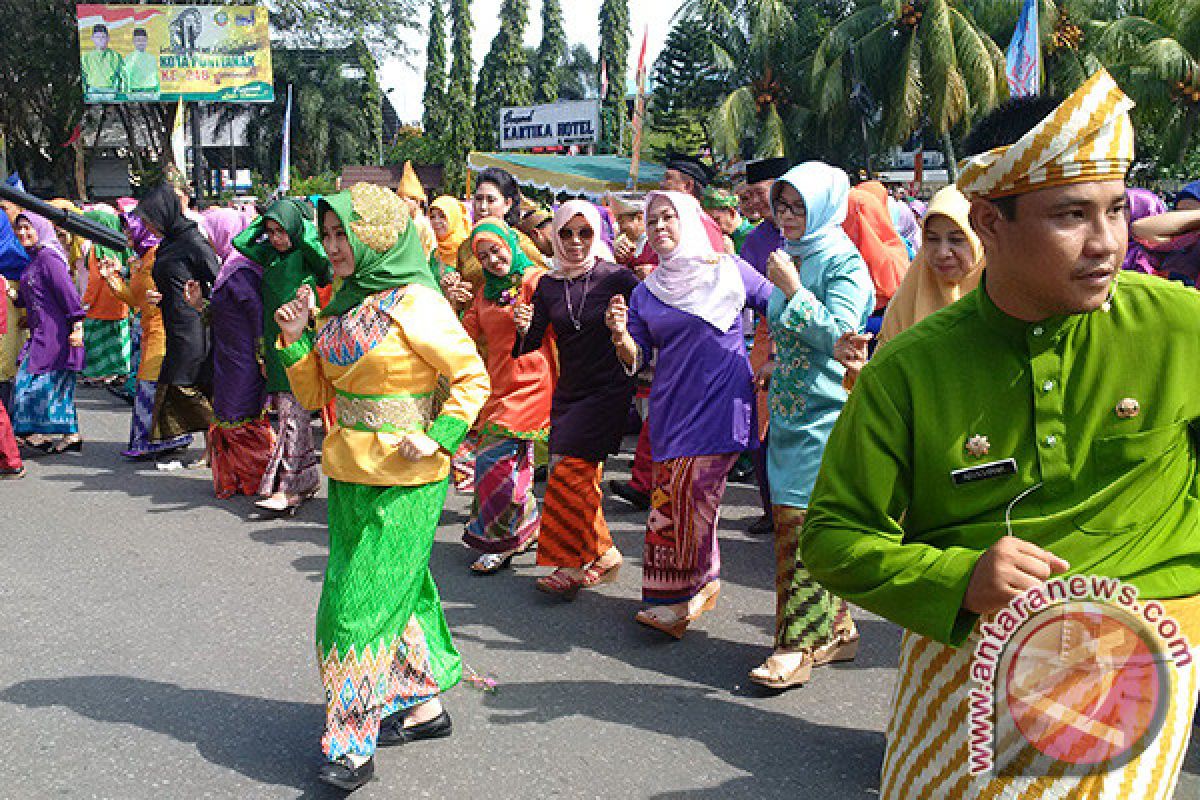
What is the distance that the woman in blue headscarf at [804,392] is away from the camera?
14.7ft

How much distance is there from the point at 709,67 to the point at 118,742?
1464 inches

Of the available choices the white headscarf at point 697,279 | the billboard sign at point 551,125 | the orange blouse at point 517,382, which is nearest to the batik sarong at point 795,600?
the white headscarf at point 697,279

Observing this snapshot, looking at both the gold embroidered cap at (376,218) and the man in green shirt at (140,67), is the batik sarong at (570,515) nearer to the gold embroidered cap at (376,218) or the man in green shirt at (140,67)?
the gold embroidered cap at (376,218)

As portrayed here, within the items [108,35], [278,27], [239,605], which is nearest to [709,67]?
[278,27]

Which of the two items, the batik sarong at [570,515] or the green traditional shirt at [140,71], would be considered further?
the green traditional shirt at [140,71]

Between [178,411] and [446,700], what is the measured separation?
5.06 meters

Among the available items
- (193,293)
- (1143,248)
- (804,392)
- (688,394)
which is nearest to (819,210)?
(804,392)

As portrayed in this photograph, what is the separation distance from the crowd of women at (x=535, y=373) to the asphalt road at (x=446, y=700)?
0.19m

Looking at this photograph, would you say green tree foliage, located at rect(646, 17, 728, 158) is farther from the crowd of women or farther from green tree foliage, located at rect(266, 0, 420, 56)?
the crowd of women

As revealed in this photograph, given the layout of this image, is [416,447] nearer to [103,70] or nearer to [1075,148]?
[1075,148]

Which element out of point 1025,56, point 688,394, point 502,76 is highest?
point 502,76

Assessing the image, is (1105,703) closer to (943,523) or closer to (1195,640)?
(1195,640)

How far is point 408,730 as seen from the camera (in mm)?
4117

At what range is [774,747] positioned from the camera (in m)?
4.09
